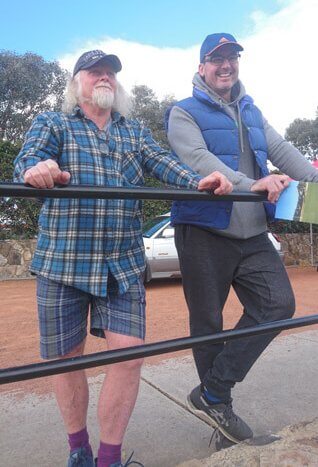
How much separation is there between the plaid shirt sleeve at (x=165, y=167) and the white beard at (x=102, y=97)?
0.75ft

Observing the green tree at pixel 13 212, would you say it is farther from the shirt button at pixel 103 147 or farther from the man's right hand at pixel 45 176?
the man's right hand at pixel 45 176

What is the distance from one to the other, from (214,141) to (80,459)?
5.27 ft

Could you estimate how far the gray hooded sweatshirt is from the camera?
227 centimetres

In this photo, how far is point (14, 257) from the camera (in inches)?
421

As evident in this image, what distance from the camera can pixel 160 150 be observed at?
7.11ft

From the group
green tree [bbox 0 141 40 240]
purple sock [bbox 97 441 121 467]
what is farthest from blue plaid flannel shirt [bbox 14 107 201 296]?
green tree [bbox 0 141 40 240]

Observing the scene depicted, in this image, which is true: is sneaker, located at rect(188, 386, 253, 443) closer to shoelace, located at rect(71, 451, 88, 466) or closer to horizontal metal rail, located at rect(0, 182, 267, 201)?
shoelace, located at rect(71, 451, 88, 466)

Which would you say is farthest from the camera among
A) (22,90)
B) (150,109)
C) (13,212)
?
(150,109)

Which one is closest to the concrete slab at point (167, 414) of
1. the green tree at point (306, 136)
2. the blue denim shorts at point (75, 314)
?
the blue denim shorts at point (75, 314)

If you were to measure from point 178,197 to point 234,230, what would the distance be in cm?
86

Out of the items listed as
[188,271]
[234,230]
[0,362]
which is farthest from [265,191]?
[0,362]

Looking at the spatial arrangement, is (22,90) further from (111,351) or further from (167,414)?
(111,351)

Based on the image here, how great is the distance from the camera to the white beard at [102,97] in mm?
2014

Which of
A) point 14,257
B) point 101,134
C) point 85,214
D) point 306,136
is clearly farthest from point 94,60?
point 306,136
